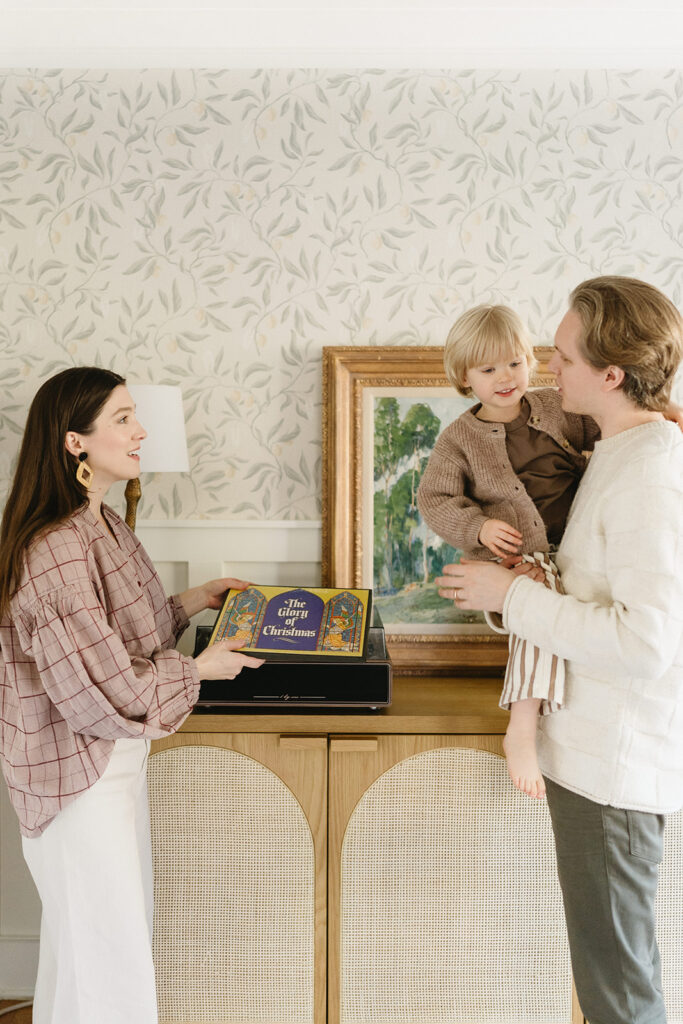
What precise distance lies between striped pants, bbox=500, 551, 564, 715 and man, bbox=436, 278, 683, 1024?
1.1 inches

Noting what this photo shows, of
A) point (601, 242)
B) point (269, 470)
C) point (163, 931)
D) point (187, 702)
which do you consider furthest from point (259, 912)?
point (601, 242)

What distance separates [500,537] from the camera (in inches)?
60.6

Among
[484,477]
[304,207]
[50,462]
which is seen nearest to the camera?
[50,462]

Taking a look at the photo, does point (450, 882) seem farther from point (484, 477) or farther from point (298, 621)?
point (484, 477)

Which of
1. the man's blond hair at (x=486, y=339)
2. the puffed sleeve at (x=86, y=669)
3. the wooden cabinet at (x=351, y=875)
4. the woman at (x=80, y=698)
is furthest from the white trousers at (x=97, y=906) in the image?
the man's blond hair at (x=486, y=339)

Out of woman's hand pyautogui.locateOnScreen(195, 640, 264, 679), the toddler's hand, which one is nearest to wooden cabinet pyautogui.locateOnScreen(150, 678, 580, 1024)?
woman's hand pyautogui.locateOnScreen(195, 640, 264, 679)

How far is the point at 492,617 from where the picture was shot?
1.76 meters

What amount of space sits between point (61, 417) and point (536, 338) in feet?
4.20

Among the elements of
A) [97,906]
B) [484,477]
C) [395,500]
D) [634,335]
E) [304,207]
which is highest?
[304,207]

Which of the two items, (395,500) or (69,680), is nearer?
(69,680)

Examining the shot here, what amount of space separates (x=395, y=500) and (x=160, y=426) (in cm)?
68

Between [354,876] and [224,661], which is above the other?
[224,661]

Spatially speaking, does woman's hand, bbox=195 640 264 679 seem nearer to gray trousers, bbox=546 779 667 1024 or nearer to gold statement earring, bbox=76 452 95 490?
gold statement earring, bbox=76 452 95 490

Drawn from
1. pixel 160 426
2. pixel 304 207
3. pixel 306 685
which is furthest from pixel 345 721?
pixel 304 207
